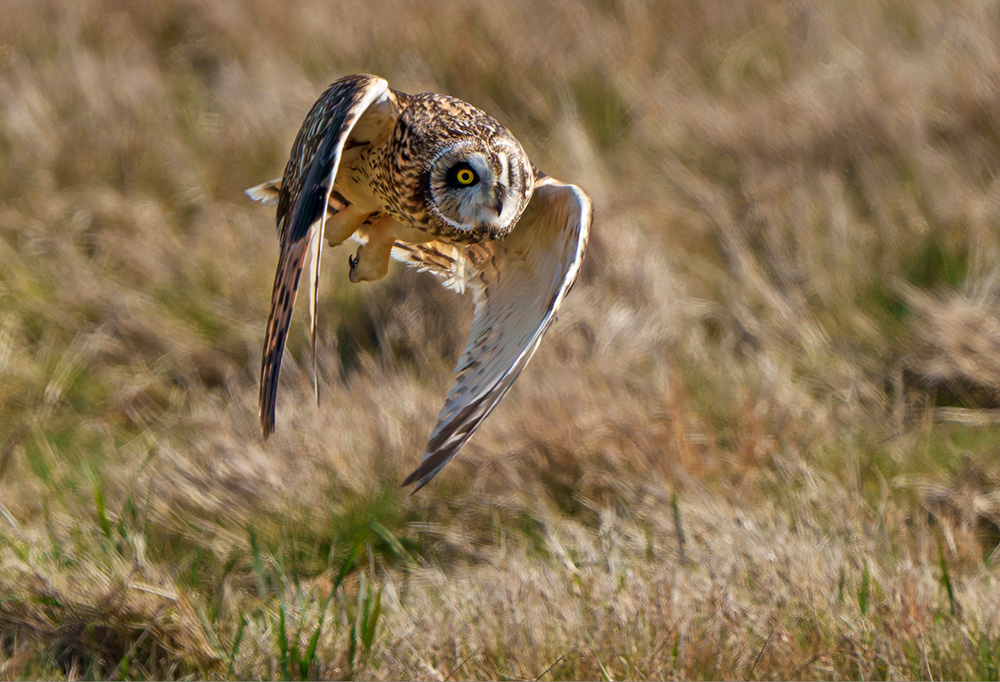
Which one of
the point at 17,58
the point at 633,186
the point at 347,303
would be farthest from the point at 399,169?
the point at 17,58

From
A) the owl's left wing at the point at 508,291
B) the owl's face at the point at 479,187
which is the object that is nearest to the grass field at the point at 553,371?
the owl's left wing at the point at 508,291

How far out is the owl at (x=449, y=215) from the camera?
2.74 meters

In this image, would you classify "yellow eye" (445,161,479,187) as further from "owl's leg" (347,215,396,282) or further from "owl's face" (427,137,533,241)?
"owl's leg" (347,215,396,282)

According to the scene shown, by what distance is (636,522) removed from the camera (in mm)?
3582

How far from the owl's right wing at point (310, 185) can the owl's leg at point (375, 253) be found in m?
0.27

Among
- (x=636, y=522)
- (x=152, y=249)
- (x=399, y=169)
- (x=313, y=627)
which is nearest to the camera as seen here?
(x=313, y=627)

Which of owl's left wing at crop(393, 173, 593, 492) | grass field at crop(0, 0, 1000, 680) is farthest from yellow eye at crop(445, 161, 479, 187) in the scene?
grass field at crop(0, 0, 1000, 680)

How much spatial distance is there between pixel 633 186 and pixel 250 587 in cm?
313

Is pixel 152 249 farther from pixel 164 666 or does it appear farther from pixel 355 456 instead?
pixel 164 666

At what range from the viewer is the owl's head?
312cm

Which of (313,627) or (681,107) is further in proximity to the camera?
(681,107)

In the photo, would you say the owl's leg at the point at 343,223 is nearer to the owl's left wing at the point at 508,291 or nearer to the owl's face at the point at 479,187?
the owl's left wing at the point at 508,291

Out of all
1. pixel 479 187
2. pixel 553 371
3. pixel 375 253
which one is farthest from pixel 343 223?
pixel 553 371

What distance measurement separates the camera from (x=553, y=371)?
14.0 ft
